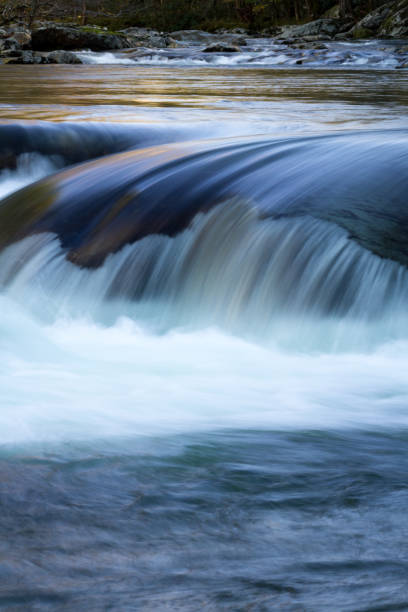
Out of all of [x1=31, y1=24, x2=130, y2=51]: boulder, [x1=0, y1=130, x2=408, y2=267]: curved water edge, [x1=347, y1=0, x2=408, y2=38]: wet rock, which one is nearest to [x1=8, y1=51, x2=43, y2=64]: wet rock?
[x1=31, y1=24, x2=130, y2=51]: boulder

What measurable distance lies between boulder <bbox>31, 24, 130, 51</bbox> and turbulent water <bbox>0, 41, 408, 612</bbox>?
80.8 feet

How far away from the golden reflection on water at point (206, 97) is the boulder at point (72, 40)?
51.7 ft

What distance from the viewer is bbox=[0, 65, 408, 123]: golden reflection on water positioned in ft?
25.6

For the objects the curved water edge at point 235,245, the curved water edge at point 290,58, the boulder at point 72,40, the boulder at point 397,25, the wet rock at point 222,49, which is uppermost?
the boulder at point 397,25

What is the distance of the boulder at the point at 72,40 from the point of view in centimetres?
2934

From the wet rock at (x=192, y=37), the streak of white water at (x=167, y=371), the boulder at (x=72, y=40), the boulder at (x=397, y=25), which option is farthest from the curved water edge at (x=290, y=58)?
the streak of white water at (x=167, y=371)

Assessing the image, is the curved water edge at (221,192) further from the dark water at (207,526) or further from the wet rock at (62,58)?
the wet rock at (62,58)

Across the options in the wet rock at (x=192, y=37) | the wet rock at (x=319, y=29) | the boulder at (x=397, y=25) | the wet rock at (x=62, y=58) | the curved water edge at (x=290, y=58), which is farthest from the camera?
the wet rock at (x=192, y=37)

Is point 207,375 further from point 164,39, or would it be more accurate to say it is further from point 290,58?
point 164,39

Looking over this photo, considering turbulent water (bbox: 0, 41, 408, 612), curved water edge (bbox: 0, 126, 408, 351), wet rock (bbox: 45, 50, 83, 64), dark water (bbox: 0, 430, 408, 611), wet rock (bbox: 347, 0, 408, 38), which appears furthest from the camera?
wet rock (bbox: 347, 0, 408, 38)

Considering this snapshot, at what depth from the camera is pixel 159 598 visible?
129 centimetres

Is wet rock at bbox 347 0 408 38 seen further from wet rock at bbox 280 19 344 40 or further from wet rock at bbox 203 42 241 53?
wet rock at bbox 203 42 241 53

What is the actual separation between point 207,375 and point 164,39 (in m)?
32.5

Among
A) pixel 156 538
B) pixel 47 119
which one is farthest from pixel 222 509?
pixel 47 119
